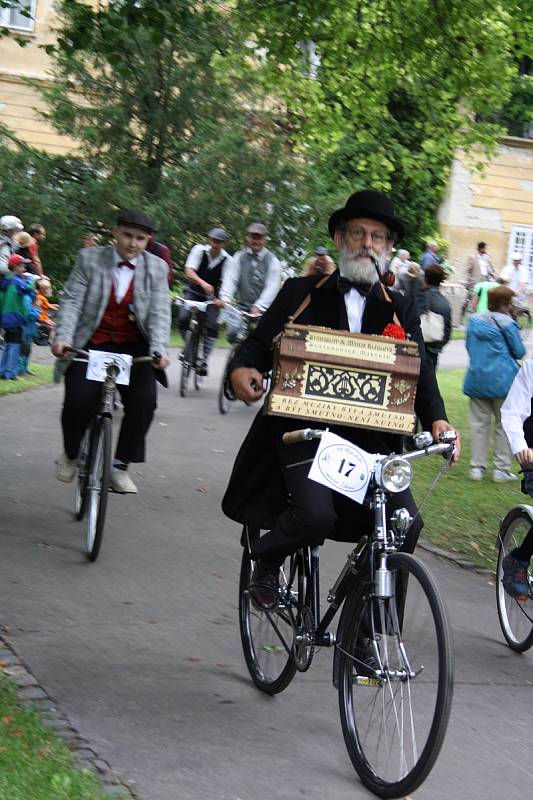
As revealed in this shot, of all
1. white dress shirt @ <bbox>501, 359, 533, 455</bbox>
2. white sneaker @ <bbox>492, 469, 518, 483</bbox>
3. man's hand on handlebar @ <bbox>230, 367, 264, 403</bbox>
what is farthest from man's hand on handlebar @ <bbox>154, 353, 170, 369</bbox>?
white sneaker @ <bbox>492, 469, 518, 483</bbox>

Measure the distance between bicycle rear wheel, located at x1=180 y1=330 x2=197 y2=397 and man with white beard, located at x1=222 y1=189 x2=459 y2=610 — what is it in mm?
11116

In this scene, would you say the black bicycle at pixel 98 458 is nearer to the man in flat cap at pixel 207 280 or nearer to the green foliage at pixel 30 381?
the green foliage at pixel 30 381

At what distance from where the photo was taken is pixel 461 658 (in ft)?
22.3

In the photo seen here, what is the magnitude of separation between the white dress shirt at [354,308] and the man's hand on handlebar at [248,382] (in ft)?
1.38

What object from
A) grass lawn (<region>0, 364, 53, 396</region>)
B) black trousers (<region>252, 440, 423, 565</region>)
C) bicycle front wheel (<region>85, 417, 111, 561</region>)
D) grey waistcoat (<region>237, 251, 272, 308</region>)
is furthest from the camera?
grass lawn (<region>0, 364, 53, 396</region>)

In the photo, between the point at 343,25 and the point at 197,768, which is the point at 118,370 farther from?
the point at 343,25

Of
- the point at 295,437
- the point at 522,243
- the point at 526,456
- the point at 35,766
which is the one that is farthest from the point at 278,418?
the point at 522,243

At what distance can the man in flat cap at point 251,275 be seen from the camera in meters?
15.3

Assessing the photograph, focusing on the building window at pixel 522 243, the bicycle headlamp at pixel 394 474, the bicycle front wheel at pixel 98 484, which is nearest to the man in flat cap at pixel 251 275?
the bicycle front wheel at pixel 98 484

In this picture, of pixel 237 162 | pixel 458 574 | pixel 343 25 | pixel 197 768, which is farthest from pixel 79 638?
pixel 237 162

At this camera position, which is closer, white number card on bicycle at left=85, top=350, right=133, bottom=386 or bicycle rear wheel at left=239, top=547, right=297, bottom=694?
bicycle rear wheel at left=239, top=547, right=297, bottom=694

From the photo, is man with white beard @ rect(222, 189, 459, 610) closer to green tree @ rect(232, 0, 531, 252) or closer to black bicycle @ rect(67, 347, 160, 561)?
black bicycle @ rect(67, 347, 160, 561)

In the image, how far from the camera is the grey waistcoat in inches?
609

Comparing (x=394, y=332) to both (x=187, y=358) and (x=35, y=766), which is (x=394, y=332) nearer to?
(x=35, y=766)
